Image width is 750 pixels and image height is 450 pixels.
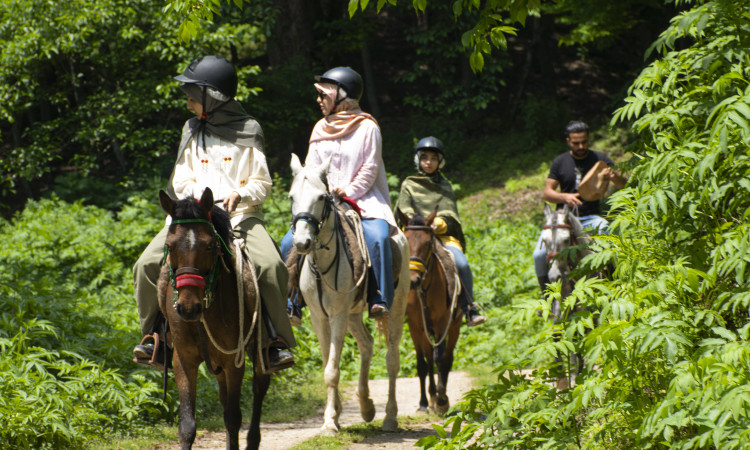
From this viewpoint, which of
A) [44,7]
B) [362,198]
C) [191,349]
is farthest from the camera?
[44,7]

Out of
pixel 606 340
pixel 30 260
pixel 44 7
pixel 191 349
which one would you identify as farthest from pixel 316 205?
pixel 44 7

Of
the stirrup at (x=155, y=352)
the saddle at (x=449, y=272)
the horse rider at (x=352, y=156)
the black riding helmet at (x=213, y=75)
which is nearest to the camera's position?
the stirrup at (x=155, y=352)

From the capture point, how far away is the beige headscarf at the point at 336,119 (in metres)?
7.63

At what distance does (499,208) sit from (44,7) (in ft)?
36.1

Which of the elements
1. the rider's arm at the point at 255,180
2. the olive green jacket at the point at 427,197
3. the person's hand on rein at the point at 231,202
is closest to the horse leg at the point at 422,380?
the olive green jacket at the point at 427,197

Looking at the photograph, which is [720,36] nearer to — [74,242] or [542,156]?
[74,242]

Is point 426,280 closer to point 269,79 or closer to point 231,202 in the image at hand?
point 231,202

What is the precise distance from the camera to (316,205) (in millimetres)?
6598

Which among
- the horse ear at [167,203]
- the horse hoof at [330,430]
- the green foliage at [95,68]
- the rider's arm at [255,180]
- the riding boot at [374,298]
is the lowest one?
the horse hoof at [330,430]

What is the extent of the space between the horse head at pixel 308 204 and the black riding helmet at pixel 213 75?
0.83 m

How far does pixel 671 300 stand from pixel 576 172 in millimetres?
5247

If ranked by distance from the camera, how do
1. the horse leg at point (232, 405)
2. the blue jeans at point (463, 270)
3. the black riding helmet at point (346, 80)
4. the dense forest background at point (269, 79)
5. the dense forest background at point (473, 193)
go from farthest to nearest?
the dense forest background at point (269, 79), the blue jeans at point (463, 270), the black riding helmet at point (346, 80), the horse leg at point (232, 405), the dense forest background at point (473, 193)

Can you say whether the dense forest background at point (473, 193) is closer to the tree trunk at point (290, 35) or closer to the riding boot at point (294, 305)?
the tree trunk at point (290, 35)

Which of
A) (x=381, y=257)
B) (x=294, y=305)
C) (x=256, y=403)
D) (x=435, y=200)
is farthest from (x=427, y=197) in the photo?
(x=256, y=403)
